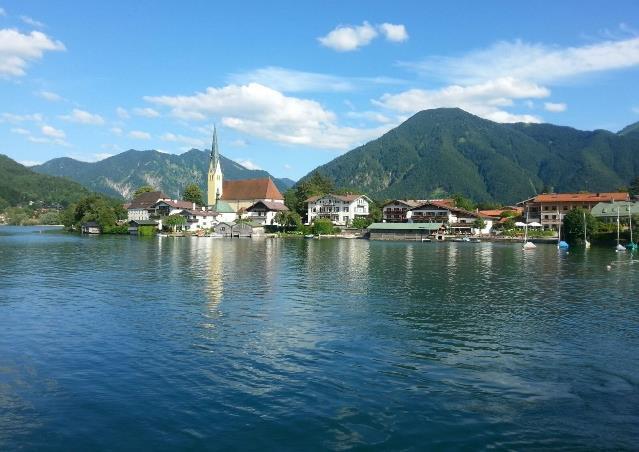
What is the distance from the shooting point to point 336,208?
11375 cm

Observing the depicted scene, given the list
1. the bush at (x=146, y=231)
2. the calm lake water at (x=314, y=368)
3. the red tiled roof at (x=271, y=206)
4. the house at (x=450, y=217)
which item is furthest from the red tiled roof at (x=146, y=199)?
the calm lake water at (x=314, y=368)

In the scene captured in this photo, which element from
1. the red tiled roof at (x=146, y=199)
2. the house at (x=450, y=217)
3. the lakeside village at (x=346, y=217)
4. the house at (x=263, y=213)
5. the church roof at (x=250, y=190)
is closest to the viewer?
the lakeside village at (x=346, y=217)

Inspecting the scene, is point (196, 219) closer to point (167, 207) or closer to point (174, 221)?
point (167, 207)

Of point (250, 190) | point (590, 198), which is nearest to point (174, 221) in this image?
point (250, 190)

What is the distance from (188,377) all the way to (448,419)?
20.7ft

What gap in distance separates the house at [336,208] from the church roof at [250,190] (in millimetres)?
19420

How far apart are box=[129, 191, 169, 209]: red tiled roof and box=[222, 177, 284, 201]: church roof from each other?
21.8 meters

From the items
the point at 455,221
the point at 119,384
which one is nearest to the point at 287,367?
the point at 119,384

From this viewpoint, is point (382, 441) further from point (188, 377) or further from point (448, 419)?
point (188, 377)

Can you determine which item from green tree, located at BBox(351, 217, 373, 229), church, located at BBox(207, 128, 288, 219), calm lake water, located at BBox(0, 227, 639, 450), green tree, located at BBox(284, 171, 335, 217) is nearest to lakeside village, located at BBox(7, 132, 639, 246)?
green tree, located at BBox(351, 217, 373, 229)

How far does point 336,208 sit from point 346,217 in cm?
300

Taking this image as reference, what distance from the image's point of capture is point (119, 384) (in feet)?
40.0

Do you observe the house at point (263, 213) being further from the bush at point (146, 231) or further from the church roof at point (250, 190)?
the bush at point (146, 231)

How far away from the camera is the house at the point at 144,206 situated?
114 metres
